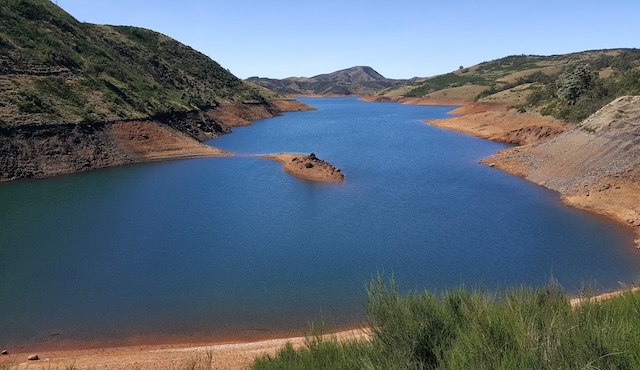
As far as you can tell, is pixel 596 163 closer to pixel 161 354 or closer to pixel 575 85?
pixel 575 85

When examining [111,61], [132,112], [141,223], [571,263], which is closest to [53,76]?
[132,112]

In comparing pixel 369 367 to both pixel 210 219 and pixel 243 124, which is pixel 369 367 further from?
pixel 243 124

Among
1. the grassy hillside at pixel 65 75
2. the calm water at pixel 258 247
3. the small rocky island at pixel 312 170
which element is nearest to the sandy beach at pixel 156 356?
the calm water at pixel 258 247

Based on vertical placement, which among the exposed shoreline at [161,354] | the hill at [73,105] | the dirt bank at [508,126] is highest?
the hill at [73,105]

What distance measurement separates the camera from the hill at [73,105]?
45.0 m

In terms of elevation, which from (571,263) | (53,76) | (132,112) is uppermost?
(53,76)

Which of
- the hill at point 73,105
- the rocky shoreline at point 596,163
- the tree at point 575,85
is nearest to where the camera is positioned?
the rocky shoreline at point 596,163

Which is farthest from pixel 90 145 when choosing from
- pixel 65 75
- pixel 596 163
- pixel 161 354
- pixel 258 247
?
pixel 596 163

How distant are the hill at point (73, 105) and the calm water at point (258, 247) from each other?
4924 mm

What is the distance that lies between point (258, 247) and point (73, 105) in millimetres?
37741

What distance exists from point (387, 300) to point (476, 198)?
28.5 meters

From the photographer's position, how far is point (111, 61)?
225 feet

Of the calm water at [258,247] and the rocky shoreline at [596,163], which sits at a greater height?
the rocky shoreline at [596,163]

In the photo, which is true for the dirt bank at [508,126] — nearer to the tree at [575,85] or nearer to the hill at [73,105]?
the tree at [575,85]
